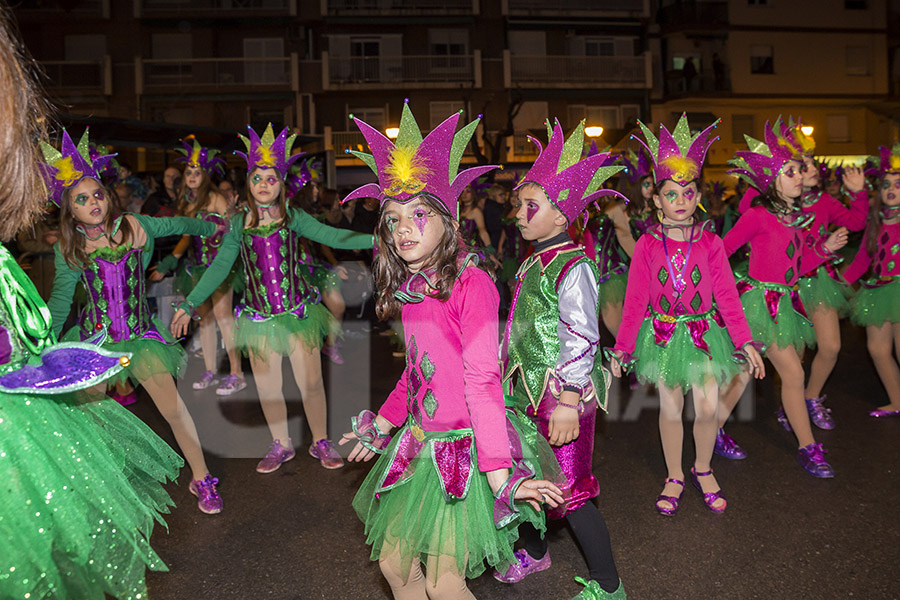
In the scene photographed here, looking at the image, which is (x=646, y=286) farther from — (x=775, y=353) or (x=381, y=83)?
(x=381, y=83)

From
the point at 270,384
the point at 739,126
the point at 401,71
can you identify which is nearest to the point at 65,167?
the point at 270,384

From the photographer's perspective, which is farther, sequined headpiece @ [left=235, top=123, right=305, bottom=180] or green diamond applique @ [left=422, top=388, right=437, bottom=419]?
sequined headpiece @ [left=235, top=123, right=305, bottom=180]

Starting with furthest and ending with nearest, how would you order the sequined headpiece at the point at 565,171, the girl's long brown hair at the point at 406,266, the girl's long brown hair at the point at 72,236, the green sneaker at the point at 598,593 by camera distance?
the girl's long brown hair at the point at 72,236
the sequined headpiece at the point at 565,171
the green sneaker at the point at 598,593
the girl's long brown hair at the point at 406,266

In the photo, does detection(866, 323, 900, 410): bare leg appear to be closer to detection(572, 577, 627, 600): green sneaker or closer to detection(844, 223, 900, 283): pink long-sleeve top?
detection(844, 223, 900, 283): pink long-sleeve top

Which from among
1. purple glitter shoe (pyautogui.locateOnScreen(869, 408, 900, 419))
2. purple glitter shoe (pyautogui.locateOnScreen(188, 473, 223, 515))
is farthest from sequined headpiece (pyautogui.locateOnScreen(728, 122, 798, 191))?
purple glitter shoe (pyautogui.locateOnScreen(188, 473, 223, 515))

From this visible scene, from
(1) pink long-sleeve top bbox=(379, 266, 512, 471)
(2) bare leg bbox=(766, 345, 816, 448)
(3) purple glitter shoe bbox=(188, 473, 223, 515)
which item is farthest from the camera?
(2) bare leg bbox=(766, 345, 816, 448)

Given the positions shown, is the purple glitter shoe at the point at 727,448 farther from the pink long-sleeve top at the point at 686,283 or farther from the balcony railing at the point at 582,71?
the balcony railing at the point at 582,71

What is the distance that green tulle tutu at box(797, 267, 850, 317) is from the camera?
6.18 metres

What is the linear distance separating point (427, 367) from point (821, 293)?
4.49 metres

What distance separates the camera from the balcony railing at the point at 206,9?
29812 mm

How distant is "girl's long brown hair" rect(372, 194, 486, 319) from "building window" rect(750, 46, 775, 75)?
33.8 metres

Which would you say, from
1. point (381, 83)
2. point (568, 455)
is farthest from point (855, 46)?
point (568, 455)

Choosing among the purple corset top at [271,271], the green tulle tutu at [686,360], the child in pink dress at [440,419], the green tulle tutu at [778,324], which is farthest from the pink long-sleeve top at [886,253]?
the purple corset top at [271,271]

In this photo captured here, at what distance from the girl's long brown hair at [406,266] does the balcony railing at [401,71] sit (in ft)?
90.9
